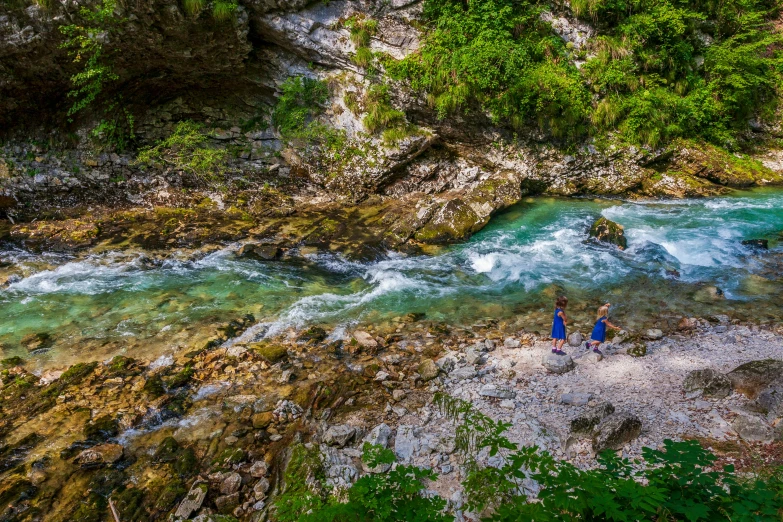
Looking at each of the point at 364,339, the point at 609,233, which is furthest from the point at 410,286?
the point at 609,233

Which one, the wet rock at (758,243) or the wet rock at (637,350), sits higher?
the wet rock at (758,243)

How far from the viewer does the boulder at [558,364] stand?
6.03m

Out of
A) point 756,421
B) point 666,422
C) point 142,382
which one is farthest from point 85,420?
point 756,421

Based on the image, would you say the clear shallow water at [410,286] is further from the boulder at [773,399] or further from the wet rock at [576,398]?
the boulder at [773,399]

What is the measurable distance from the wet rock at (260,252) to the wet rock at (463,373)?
6.16m

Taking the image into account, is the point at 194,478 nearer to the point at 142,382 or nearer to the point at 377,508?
the point at 142,382

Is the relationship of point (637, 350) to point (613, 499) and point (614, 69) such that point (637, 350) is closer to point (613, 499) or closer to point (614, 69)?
point (613, 499)

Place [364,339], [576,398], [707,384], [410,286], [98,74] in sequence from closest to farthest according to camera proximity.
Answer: [707,384] < [576,398] < [364,339] < [410,286] < [98,74]

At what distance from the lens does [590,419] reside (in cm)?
464

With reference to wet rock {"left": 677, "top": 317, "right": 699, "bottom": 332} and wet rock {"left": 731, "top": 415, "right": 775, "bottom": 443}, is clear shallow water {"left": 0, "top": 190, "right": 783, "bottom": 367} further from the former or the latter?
wet rock {"left": 731, "top": 415, "right": 775, "bottom": 443}

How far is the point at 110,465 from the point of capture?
4.86 m

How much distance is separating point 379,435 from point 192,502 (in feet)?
6.90

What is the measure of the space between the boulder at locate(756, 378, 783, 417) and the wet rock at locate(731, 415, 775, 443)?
0.26 meters

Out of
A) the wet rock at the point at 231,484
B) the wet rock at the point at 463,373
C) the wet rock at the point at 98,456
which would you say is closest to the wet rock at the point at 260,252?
the wet rock at the point at 98,456
